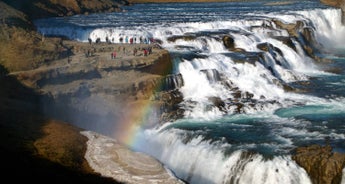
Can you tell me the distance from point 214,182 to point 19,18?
19.4 metres

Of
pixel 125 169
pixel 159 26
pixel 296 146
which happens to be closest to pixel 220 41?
pixel 159 26

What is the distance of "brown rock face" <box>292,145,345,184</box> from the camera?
15570 mm

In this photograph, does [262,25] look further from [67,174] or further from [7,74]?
[67,174]

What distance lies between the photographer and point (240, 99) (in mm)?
25766

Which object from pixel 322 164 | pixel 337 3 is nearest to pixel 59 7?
pixel 337 3

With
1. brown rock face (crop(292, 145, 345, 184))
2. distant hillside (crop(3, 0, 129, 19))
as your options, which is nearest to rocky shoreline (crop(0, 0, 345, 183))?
brown rock face (crop(292, 145, 345, 184))

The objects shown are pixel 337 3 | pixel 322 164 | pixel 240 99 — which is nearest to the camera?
pixel 322 164

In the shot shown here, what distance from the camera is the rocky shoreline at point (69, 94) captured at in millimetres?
15906

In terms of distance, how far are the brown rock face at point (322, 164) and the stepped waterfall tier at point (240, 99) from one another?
0.11 m

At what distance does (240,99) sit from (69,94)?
1016cm

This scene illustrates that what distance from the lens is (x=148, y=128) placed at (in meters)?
23.9

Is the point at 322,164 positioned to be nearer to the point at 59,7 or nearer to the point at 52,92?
the point at 52,92

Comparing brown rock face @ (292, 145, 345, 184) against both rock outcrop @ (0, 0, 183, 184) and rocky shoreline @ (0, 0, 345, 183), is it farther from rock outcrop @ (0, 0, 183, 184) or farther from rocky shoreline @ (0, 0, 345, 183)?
rock outcrop @ (0, 0, 183, 184)

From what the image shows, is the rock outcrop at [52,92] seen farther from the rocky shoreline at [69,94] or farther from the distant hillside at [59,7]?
the distant hillside at [59,7]
